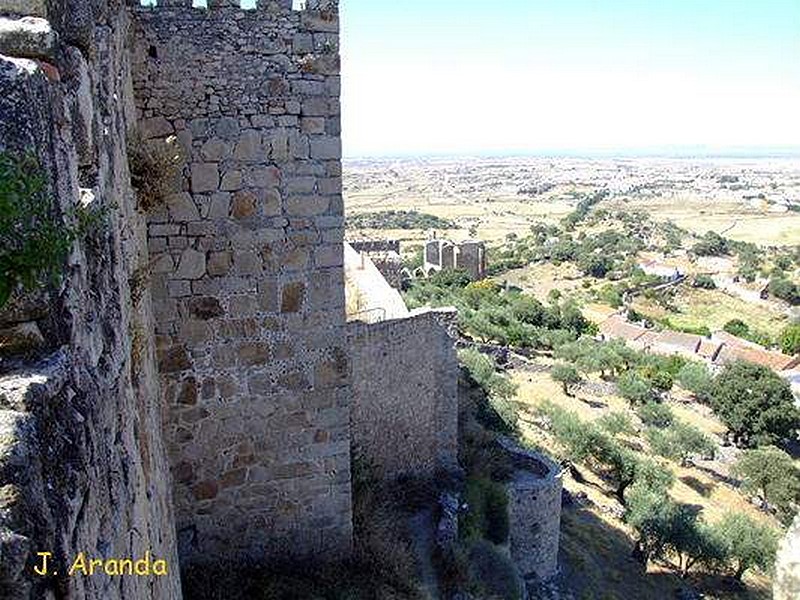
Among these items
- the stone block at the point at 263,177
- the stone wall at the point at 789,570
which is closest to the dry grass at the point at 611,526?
the stone wall at the point at 789,570

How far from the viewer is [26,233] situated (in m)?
2.11

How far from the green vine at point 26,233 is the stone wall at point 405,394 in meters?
7.94

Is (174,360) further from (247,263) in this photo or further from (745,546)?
(745,546)

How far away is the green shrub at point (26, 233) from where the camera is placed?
200 centimetres

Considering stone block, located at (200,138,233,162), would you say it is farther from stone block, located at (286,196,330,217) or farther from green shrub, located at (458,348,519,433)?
green shrub, located at (458,348,519,433)

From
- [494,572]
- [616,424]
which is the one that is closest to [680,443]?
[616,424]

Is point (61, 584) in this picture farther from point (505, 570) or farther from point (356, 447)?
point (505, 570)

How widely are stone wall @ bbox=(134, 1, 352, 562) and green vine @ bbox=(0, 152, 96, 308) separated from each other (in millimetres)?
3803

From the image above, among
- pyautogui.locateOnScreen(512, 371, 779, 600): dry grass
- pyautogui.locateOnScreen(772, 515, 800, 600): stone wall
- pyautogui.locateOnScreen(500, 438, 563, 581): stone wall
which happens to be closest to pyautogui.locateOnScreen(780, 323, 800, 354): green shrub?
pyautogui.locateOnScreen(512, 371, 779, 600): dry grass

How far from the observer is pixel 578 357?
34.6 meters

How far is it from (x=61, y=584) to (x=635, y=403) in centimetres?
3135

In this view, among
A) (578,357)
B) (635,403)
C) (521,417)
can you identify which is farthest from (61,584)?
(578,357)

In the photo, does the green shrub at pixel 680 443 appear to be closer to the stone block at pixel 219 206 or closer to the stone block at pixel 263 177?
the stone block at pixel 263 177

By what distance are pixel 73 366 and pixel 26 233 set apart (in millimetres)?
408
